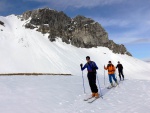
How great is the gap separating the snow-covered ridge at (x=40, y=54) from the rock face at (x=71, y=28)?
268cm

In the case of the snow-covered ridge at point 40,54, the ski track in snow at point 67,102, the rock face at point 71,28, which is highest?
the rock face at point 71,28

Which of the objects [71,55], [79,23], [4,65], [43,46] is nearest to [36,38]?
[43,46]

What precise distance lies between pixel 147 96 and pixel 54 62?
133ft

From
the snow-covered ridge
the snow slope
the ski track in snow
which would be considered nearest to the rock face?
the snow-covered ridge

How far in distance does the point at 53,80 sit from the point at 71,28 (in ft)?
188

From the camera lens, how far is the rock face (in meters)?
71.3

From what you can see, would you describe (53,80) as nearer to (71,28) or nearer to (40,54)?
(40,54)

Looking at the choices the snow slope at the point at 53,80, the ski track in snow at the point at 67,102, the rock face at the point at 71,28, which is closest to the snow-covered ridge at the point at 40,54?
the snow slope at the point at 53,80

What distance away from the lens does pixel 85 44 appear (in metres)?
75.5

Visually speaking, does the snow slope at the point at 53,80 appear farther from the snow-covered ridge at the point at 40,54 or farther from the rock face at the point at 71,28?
the rock face at the point at 71,28

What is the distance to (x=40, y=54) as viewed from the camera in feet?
181

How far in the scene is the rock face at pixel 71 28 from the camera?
234ft

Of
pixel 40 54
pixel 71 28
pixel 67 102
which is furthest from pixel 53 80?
pixel 71 28

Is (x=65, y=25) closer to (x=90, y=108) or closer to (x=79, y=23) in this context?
(x=79, y=23)
